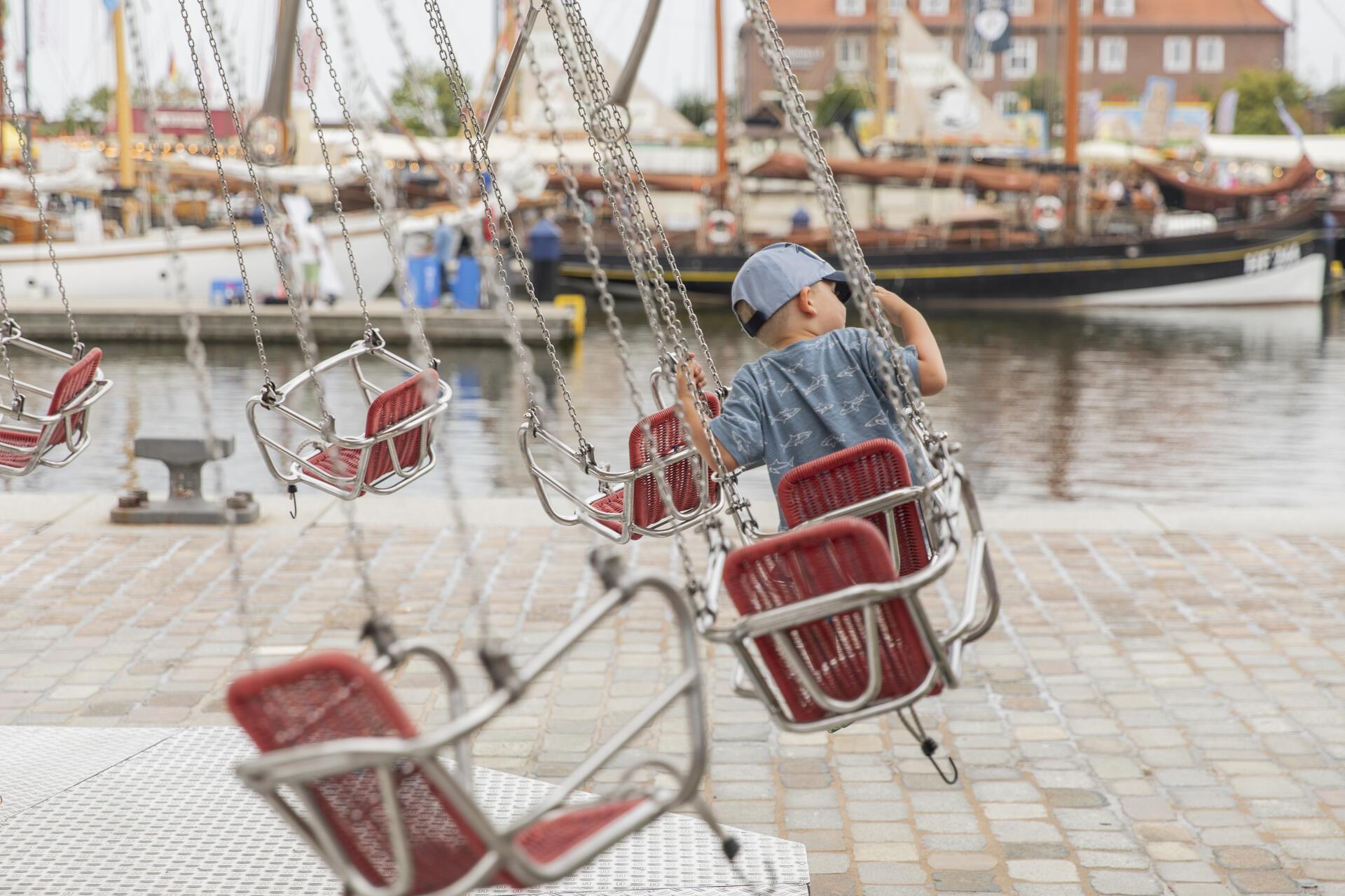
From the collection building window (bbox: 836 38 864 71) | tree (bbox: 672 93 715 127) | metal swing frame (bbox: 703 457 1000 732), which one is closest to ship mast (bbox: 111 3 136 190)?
metal swing frame (bbox: 703 457 1000 732)

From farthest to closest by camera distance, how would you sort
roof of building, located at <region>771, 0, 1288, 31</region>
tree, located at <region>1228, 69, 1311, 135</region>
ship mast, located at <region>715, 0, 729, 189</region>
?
roof of building, located at <region>771, 0, 1288, 31</region>, tree, located at <region>1228, 69, 1311, 135</region>, ship mast, located at <region>715, 0, 729, 189</region>

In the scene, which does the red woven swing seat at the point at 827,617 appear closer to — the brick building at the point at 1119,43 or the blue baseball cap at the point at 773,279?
the blue baseball cap at the point at 773,279

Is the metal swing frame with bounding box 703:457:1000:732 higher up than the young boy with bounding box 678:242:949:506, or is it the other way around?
the young boy with bounding box 678:242:949:506

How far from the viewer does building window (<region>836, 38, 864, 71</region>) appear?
8625cm

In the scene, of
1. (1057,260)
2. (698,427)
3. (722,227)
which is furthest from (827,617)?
(722,227)

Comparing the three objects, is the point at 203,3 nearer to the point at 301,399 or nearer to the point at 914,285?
the point at 301,399

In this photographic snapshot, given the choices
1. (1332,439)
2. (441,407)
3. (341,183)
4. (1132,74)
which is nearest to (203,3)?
(441,407)

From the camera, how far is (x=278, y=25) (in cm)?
444

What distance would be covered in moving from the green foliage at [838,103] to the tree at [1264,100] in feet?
61.3

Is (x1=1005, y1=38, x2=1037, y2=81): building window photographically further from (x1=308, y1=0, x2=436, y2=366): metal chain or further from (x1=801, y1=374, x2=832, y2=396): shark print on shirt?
(x1=801, y1=374, x2=832, y2=396): shark print on shirt

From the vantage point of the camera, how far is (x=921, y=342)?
380 centimetres

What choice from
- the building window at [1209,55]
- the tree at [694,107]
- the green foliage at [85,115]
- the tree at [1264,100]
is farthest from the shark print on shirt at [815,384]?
the building window at [1209,55]

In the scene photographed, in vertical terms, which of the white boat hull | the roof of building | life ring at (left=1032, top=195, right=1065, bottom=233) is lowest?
life ring at (left=1032, top=195, right=1065, bottom=233)

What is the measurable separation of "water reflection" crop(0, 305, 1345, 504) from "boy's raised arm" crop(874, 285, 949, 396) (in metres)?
7.61
